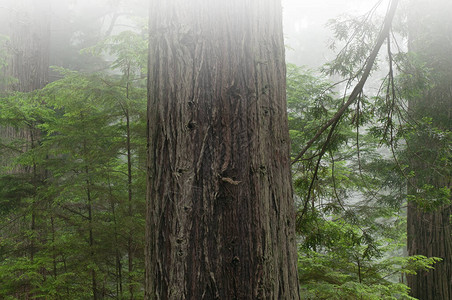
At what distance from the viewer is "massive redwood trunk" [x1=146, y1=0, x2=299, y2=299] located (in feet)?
4.36

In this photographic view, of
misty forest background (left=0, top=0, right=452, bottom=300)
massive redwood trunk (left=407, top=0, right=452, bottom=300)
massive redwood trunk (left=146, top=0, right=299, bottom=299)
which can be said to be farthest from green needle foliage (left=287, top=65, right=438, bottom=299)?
massive redwood trunk (left=146, top=0, right=299, bottom=299)

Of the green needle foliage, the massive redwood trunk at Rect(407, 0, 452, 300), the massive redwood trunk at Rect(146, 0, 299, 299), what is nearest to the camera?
the massive redwood trunk at Rect(146, 0, 299, 299)

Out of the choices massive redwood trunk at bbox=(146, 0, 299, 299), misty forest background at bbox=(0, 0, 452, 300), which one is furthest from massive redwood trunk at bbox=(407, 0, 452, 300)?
massive redwood trunk at bbox=(146, 0, 299, 299)

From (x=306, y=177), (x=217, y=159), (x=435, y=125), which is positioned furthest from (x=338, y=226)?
(x=217, y=159)

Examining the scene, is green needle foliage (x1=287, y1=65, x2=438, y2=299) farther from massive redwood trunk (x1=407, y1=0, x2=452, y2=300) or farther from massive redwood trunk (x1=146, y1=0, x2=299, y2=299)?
massive redwood trunk (x1=146, y1=0, x2=299, y2=299)

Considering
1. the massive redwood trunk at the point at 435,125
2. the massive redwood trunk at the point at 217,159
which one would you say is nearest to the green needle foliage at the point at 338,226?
the massive redwood trunk at the point at 435,125

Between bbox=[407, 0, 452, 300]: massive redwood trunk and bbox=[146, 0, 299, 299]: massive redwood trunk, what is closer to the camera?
bbox=[146, 0, 299, 299]: massive redwood trunk

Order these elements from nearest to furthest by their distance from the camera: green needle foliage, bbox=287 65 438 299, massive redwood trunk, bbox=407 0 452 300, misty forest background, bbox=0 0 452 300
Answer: green needle foliage, bbox=287 65 438 299, misty forest background, bbox=0 0 452 300, massive redwood trunk, bbox=407 0 452 300

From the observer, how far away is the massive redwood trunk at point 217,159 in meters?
1.33

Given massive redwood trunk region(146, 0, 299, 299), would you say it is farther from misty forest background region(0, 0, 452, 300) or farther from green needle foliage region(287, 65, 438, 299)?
misty forest background region(0, 0, 452, 300)

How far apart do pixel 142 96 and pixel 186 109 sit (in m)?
3.16

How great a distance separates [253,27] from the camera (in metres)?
1.51

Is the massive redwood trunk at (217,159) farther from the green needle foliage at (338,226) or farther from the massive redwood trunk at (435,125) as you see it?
the massive redwood trunk at (435,125)

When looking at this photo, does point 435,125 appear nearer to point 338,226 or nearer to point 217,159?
point 338,226
